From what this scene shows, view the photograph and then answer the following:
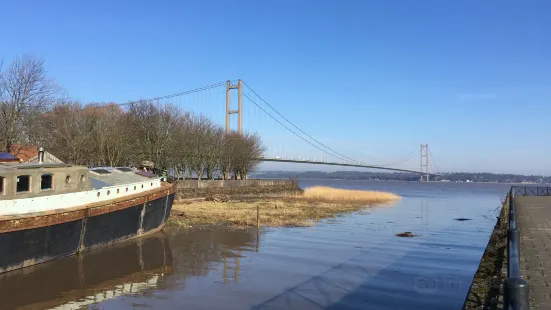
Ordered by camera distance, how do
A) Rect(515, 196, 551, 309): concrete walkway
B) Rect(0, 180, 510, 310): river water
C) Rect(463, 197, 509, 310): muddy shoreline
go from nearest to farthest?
Rect(515, 196, 551, 309): concrete walkway → Rect(463, 197, 509, 310): muddy shoreline → Rect(0, 180, 510, 310): river water

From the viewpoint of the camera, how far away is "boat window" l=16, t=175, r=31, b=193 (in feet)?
40.5

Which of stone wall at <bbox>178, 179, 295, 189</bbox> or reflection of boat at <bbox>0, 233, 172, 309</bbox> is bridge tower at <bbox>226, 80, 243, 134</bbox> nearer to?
stone wall at <bbox>178, 179, 295, 189</bbox>

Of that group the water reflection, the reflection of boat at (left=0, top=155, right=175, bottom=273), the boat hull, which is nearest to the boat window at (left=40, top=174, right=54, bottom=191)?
the reflection of boat at (left=0, top=155, right=175, bottom=273)

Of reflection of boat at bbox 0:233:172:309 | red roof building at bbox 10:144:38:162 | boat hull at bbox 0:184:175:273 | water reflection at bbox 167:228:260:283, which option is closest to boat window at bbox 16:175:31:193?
boat hull at bbox 0:184:175:273

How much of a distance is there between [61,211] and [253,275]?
5.61 m

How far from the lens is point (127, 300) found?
995 centimetres

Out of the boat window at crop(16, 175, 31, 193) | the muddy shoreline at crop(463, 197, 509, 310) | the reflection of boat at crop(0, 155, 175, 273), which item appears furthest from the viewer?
the boat window at crop(16, 175, 31, 193)

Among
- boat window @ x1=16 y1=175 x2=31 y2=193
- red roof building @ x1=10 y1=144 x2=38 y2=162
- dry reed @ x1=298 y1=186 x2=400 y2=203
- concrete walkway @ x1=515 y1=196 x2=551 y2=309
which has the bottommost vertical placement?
dry reed @ x1=298 y1=186 x2=400 y2=203

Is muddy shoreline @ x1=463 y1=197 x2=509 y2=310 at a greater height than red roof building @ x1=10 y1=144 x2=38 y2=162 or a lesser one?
lesser

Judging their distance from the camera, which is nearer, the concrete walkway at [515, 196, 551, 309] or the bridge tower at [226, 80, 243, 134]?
the concrete walkway at [515, 196, 551, 309]

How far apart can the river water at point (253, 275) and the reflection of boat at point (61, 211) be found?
0.44 metres

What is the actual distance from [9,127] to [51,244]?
2255cm

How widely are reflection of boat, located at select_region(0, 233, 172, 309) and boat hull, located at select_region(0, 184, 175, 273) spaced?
29 centimetres

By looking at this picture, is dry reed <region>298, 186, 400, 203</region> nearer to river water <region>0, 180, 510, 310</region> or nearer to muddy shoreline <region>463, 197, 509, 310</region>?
river water <region>0, 180, 510, 310</region>
